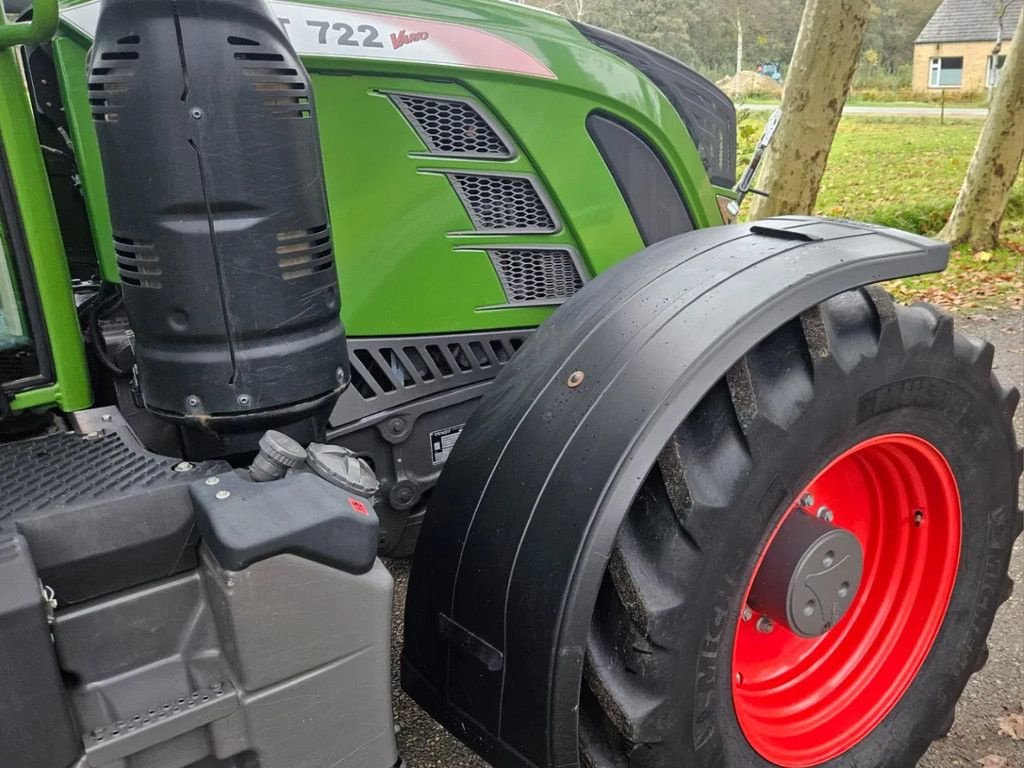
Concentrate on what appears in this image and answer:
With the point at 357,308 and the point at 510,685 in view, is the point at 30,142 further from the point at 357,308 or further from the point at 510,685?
the point at 510,685

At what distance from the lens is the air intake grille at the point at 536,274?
2.21 metres

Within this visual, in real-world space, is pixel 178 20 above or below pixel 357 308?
above

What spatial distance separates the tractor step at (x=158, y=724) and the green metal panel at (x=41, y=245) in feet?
1.85

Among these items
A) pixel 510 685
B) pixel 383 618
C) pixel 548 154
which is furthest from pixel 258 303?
pixel 548 154

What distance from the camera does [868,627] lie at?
230cm

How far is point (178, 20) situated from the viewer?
4.33 feet

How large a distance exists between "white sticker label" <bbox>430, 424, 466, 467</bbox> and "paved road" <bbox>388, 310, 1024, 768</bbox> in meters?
0.78

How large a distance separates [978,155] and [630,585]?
878cm

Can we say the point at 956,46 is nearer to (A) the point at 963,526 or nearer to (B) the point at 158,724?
(A) the point at 963,526

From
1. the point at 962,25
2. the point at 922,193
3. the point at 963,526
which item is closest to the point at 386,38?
the point at 963,526

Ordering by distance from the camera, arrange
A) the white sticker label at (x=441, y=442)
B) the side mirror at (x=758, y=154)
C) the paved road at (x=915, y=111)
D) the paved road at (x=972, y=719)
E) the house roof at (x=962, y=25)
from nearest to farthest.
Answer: the white sticker label at (x=441, y=442), the paved road at (x=972, y=719), the side mirror at (x=758, y=154), the paved road at (x=915, y=111), the house roof at (x=962, y=25)

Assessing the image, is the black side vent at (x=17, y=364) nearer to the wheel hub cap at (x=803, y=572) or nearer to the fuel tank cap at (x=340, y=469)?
the fuel tank cap at (x=340, y=469)

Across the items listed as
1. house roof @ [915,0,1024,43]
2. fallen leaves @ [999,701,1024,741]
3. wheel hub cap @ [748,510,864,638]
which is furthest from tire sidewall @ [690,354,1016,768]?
house roof @ [915,0,1024,43]

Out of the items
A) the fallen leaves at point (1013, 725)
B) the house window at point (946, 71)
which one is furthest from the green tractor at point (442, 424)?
the house window at point (946, 71)
